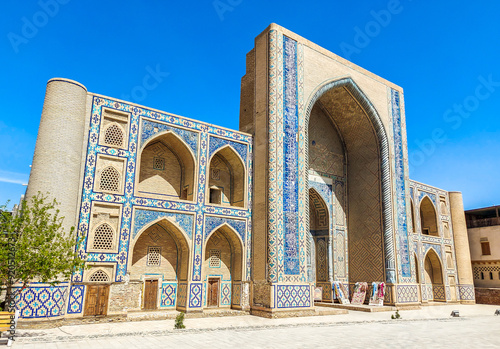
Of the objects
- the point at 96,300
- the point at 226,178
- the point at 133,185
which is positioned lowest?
the point at 96,300

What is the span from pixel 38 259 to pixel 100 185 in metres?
3.03

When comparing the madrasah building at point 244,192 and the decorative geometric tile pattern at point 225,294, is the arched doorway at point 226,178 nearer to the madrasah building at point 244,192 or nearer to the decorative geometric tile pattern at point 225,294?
the madrasah building at point 244,192

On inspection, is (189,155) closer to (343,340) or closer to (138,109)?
(138,109)

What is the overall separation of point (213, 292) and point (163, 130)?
4.85 metres

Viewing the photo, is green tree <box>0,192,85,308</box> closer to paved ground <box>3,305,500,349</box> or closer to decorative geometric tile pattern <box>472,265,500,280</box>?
paved ground <box>3,305,500,349</box>

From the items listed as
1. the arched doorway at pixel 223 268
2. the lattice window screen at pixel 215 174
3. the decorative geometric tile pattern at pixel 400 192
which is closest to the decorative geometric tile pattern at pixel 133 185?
the arched doorway at pixel 223 268

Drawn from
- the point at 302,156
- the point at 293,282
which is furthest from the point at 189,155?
the point at 293,282

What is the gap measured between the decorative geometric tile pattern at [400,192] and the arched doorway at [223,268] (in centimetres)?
608

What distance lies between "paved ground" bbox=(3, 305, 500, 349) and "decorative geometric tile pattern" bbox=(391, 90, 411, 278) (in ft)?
15.3

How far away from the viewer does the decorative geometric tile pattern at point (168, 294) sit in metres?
10.8

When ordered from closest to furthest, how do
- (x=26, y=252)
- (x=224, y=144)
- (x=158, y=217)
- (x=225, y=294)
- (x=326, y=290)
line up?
(x=26, y=252), (x=158, y=217), (x=225, y=294), (x=224, y=144), (x=326, y=290)

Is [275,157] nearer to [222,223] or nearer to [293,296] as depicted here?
[222,223]

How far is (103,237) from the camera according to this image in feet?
31.1

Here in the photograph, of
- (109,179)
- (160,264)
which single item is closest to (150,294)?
(160,264)
